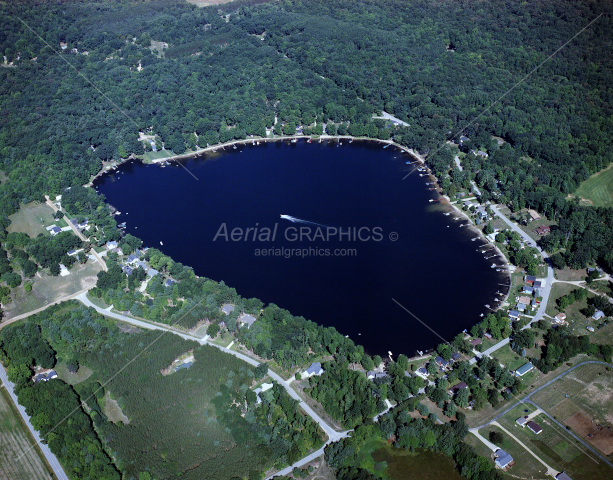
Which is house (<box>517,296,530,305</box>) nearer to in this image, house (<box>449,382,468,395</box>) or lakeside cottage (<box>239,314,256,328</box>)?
house (<box>449,382,468,395</box>)

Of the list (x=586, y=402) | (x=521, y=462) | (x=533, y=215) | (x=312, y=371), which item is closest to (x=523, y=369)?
(x=586, y=402)

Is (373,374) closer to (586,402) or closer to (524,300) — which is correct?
(586,402)

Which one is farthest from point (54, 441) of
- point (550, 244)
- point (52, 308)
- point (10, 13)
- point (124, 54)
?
point (10, 13)

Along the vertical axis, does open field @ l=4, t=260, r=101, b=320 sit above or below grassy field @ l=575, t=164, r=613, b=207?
below

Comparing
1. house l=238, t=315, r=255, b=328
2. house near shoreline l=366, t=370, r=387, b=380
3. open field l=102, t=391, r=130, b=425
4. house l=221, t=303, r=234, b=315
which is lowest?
open field l=102, t=391, r=130, b=425

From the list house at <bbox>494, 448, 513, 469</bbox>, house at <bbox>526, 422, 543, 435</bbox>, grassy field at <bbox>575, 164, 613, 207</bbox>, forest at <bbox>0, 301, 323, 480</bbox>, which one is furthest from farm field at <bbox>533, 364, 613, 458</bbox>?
grassy field at <bbox>575, 164, 613, 207</bbox>

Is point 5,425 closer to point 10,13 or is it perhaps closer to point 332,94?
point 332,94
